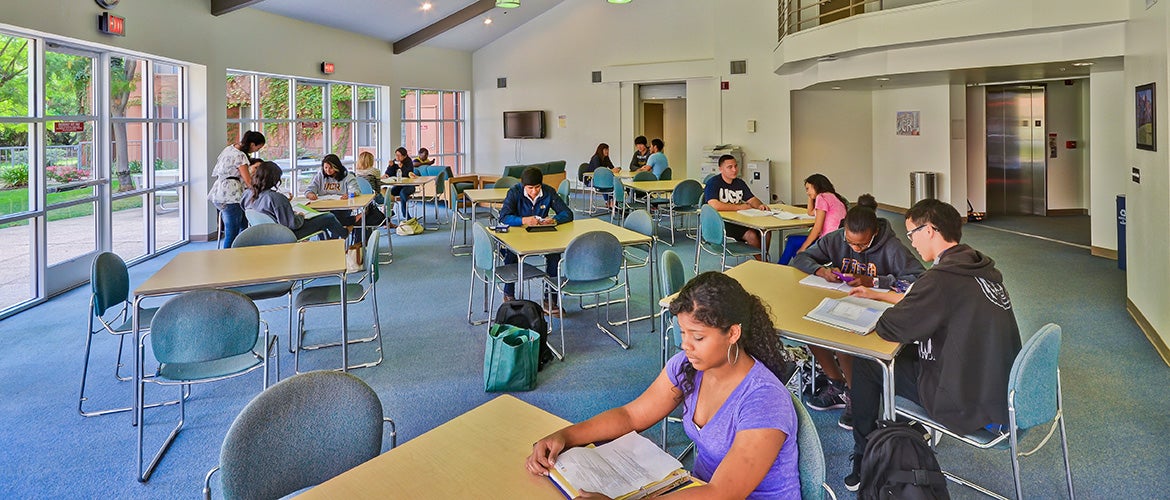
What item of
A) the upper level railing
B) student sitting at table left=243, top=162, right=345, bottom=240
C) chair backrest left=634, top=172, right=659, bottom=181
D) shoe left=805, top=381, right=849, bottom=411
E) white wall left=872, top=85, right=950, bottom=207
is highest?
the upper level railing

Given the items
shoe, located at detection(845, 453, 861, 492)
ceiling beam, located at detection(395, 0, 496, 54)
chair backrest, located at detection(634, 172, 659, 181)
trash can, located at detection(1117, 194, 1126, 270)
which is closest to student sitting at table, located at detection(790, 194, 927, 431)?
shoe, located at detection(845, 453, 861, 492)

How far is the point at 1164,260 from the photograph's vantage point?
4.47 metres

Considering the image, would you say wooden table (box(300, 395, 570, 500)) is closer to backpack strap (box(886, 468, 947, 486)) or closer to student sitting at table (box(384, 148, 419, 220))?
backpack strap (box(886, 468, 947, 486))

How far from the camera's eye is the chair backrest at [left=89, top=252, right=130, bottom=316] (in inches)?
139

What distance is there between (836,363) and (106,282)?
12.5ft

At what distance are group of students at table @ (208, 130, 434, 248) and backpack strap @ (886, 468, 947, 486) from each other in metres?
5.47

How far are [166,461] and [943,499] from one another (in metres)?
3.18

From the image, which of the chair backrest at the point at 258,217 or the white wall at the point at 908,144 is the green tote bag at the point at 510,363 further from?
the white wall at the point at 908,144

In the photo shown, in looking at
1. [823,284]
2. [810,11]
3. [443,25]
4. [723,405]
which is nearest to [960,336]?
[823,284]

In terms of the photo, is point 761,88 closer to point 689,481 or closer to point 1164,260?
point 1164,260

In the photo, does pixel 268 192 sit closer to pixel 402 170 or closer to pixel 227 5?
pixel 227 5

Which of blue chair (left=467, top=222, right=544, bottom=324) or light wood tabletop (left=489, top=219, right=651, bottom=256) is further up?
light wood tabletop (left=489, top=219, right=651, bottom=256)

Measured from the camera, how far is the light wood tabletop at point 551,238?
4.60 meters

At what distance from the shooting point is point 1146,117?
16.7ft
